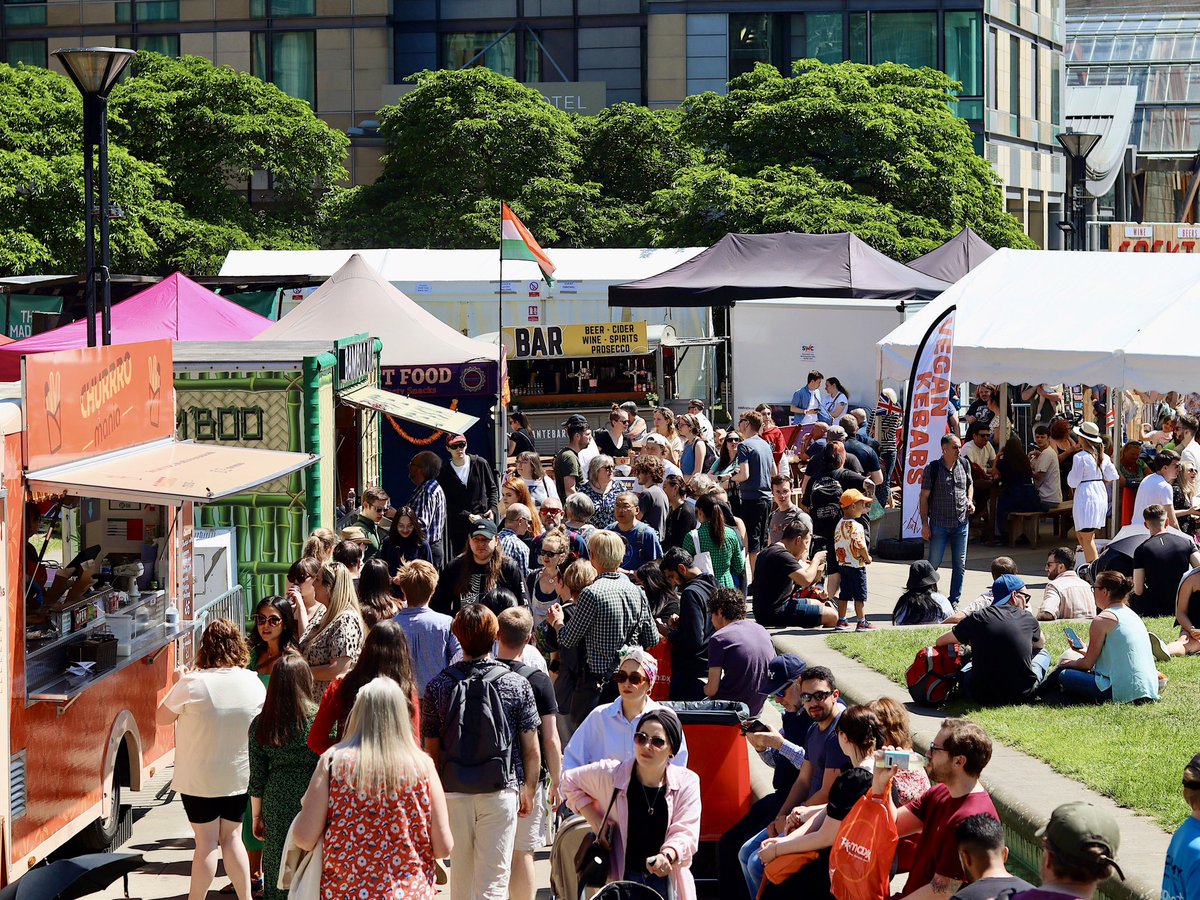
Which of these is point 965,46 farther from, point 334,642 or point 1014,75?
point 334,642

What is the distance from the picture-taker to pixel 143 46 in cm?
6381

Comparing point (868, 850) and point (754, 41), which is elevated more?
point (754, 41)

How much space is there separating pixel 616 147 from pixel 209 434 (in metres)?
37.7

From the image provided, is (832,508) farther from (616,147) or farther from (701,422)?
(616,147)

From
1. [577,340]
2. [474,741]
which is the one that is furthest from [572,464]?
[577,340]

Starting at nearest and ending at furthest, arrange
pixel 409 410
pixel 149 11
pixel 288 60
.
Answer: pixel 409 410
pixel 149 11
pixel 288 60

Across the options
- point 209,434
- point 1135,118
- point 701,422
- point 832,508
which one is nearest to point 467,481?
point 209,434

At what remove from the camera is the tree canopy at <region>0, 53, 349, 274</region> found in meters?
41.6

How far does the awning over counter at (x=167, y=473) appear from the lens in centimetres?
784

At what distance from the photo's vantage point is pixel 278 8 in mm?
63094

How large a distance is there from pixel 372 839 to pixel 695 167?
3771cm

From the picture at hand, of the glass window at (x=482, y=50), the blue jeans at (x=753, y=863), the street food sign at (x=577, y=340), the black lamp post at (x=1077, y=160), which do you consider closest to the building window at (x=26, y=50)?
the glass window at (x=482, y=50)

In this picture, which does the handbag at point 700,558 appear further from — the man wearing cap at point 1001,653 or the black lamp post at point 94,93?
the black lamp post at point 94,93

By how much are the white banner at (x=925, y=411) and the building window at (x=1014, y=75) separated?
164ft
